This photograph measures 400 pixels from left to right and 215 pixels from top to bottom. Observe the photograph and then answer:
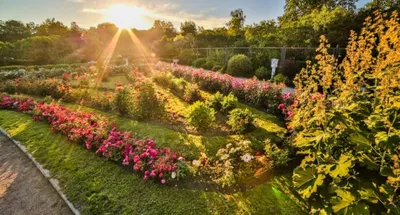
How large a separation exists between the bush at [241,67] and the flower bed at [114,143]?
33.5 ft

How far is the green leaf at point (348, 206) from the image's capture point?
1.69 metres

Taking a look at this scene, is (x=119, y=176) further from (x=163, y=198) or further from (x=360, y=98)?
(x=360, y=98)

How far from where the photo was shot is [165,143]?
16.3 ft

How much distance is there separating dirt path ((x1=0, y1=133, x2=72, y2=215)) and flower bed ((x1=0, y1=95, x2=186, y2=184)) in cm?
104

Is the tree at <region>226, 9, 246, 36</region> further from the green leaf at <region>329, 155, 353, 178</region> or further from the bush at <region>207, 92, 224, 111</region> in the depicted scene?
the green leaf at <region>329, 155, 353, 178</region>

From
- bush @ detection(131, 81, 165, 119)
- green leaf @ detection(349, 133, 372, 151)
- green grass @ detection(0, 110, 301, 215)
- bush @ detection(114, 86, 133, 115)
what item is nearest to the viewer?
green leaf @ detection(349, 133, 372, 151)

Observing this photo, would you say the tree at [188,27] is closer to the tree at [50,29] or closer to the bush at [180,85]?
the tree at [50,29]

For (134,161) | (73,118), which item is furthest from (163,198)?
(73,118)

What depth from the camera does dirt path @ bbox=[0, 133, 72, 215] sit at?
3.47 metres

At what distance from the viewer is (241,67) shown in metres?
14.2

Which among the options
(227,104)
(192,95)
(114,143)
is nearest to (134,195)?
(114,143)

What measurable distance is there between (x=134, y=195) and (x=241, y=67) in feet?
39.9

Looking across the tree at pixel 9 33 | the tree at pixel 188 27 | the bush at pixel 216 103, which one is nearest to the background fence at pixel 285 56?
the bush at pixel 216 103

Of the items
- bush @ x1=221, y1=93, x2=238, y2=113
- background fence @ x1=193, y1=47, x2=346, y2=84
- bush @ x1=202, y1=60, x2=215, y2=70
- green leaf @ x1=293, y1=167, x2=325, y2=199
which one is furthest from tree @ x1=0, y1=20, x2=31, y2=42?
green leaf @ x1=293, y1=167, x2=325, y2=199
